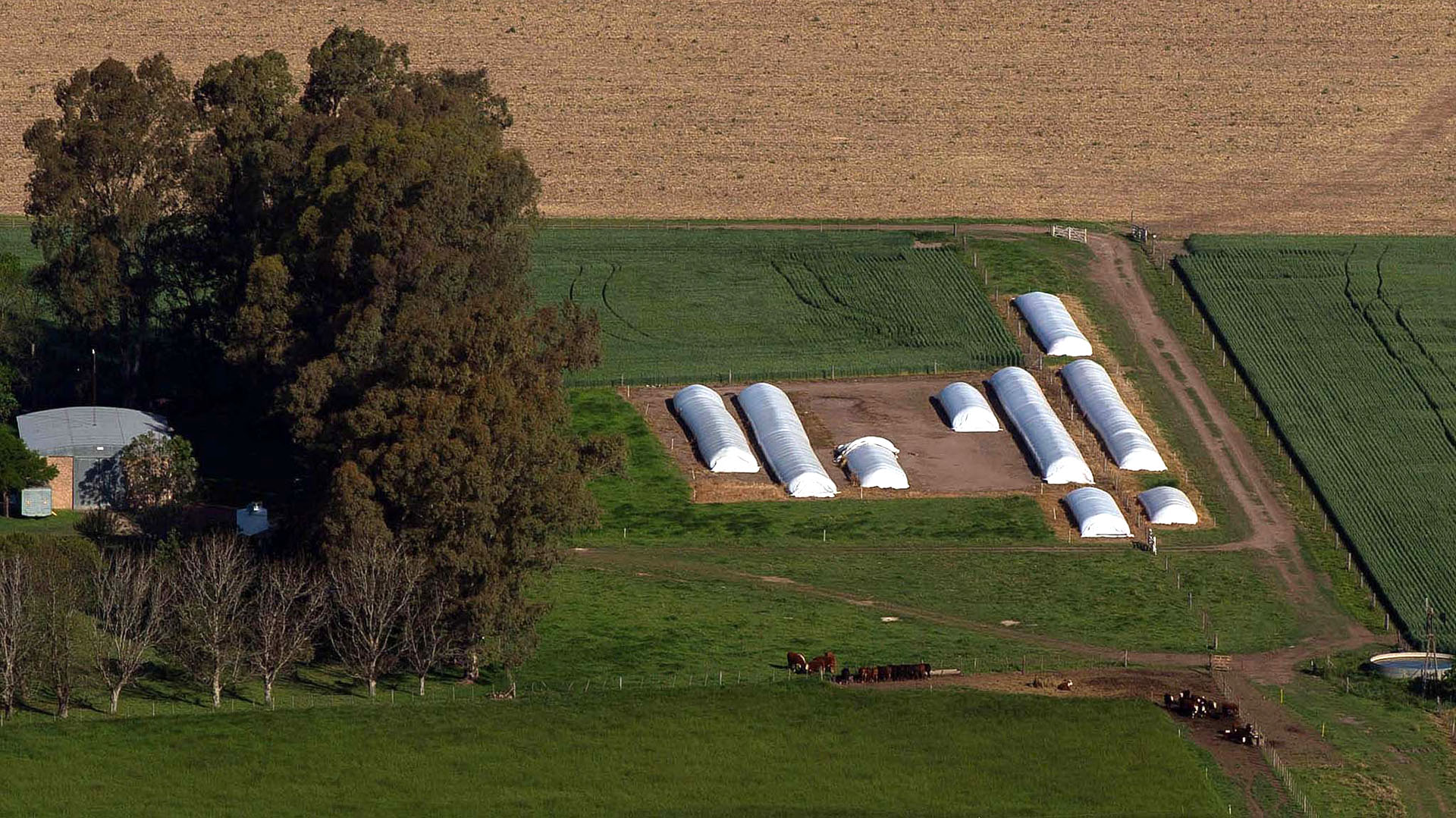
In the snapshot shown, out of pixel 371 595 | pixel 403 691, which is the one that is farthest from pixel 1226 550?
pixel 371 595

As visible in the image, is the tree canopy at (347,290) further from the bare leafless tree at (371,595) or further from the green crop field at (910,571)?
the green crop field at (910,571)

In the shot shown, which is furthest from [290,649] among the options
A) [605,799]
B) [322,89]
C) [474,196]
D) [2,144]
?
[2,144]

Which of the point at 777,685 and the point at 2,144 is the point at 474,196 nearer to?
the point at 777,685

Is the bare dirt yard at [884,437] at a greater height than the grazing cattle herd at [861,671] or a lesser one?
greater

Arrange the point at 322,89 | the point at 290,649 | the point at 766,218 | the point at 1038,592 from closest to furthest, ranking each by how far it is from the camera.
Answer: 1. the point at 290,649
2. the point at 1038,592
3. the point at 322,89
4. the point at 766,218

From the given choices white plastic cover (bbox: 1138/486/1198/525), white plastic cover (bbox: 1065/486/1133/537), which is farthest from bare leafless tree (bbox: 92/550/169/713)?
white plastic cover (bbox: 1138/486/1198/525)

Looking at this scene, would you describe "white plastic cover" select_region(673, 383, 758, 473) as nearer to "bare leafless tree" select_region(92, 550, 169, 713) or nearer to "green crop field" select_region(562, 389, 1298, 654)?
"green crop field" select_region(562, 389, 1298, 654)

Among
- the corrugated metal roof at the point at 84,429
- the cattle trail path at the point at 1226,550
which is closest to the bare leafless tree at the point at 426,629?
the cattle trail path at the point at 1226,550

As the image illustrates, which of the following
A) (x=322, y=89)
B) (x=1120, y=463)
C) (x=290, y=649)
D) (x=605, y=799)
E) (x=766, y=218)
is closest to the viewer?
(x=605, y=799)
